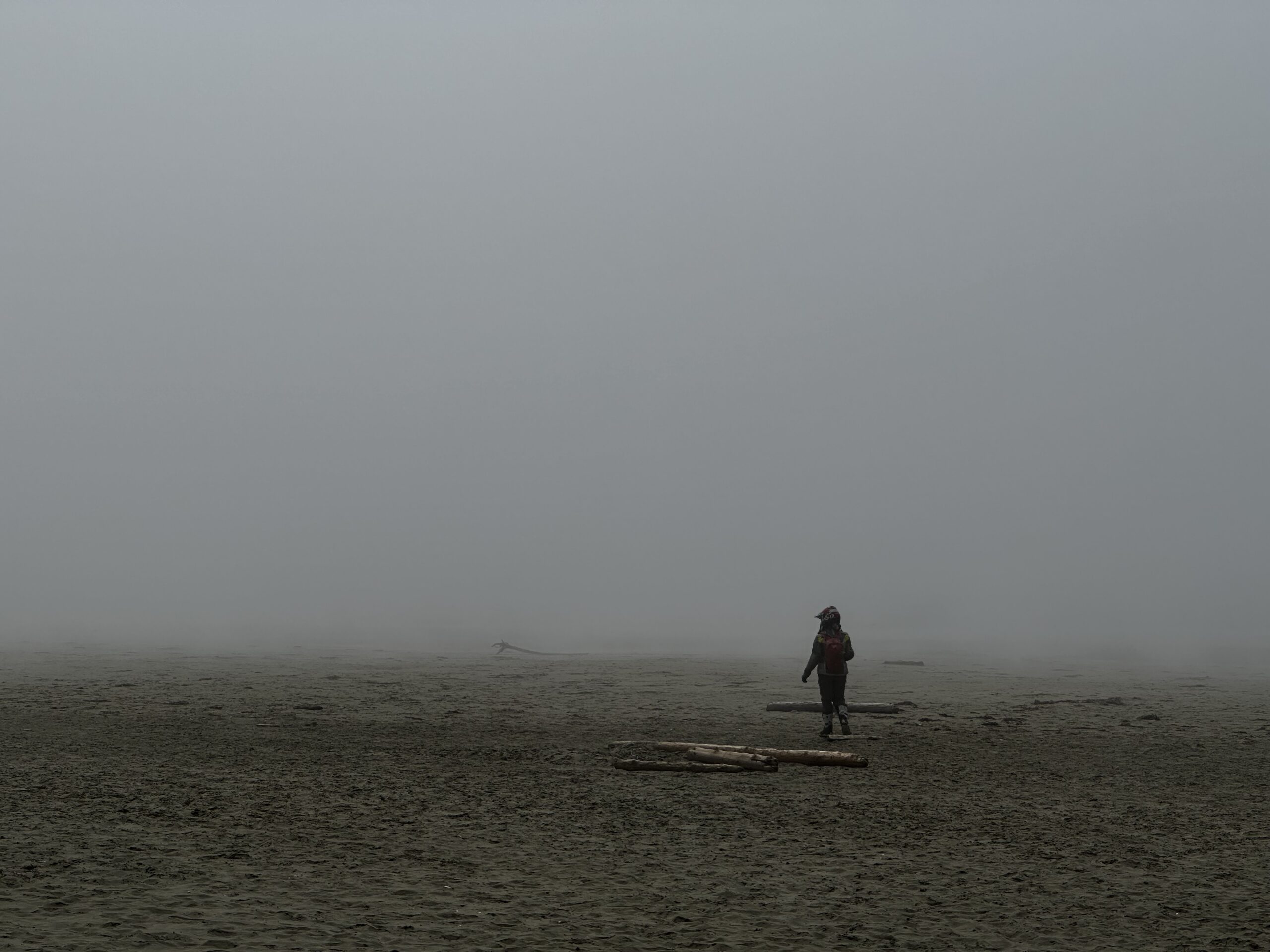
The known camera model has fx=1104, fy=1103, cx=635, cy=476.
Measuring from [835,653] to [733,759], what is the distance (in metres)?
4.51

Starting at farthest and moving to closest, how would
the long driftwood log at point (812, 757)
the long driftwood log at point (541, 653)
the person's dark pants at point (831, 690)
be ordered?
the long driftwood log at point (541, 653)
the person's dark pants at point (831, 690)
the long driftwood log at point (812, 757)

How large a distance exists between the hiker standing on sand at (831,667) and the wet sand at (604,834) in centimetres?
49

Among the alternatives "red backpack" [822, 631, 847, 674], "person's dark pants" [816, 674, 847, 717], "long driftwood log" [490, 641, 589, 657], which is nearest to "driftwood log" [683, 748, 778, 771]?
"person's dark pants" [816, 674, 847, 717]

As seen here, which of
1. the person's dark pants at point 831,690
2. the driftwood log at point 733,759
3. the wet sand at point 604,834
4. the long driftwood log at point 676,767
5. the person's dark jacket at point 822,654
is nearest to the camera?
the wet sand at point 604,834

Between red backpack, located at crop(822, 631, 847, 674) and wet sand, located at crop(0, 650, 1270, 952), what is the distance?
47.6 inches

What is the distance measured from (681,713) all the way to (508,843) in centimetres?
1258

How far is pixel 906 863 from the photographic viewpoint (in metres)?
9.38

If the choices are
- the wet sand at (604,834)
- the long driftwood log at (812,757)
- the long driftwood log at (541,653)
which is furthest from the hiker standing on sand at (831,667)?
the long driftwood log at (541,653)

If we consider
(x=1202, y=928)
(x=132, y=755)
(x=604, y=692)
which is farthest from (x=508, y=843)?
(x=604, y=692)

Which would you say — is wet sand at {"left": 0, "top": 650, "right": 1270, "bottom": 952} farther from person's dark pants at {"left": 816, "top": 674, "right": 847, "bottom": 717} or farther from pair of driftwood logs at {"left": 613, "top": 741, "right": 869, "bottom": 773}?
person's dark pants at {"left": 816, "top": 674, "right": 847, "bottom": 717}

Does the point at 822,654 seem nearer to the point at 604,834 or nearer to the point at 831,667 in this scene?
the point at 831,667

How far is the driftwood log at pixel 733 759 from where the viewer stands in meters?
14.2

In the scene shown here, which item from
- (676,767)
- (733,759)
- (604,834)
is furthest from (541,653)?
(604,834)

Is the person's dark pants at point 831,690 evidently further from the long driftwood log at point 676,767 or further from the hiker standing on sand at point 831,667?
the long driftwood log at point 676,767
